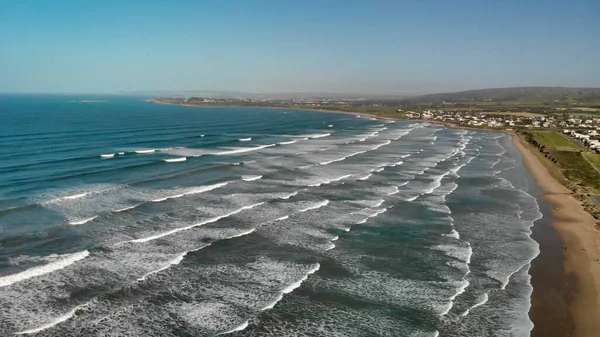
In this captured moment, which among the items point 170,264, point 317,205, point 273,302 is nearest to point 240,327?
point 273,302

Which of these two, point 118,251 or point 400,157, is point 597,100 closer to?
point 400,157

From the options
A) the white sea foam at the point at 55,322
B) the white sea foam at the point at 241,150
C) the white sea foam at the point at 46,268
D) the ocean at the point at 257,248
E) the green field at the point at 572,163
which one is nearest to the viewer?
the white sea foam at the point at 55,322

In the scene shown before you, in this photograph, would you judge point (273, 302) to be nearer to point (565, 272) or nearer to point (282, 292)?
point (282, 292)

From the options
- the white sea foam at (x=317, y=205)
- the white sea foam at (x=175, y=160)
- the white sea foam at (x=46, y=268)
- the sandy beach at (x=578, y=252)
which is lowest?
the sandy beach at (x=578, y=252)

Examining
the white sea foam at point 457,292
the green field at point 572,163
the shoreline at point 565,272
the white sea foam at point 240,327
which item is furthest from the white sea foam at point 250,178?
the green field at point 572,163

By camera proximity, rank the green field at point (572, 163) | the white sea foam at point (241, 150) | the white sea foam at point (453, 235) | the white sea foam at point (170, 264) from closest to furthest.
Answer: the white sea foam at point (170, 264) → the white sea foam at point (453, 235) → the green field at point (572, 163) → the white sea foam at point (241, 150)

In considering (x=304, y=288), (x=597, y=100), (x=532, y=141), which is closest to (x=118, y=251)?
(x=304, y=288)

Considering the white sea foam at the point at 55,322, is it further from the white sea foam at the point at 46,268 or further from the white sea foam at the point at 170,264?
the white sea foam at the point at 46,268
